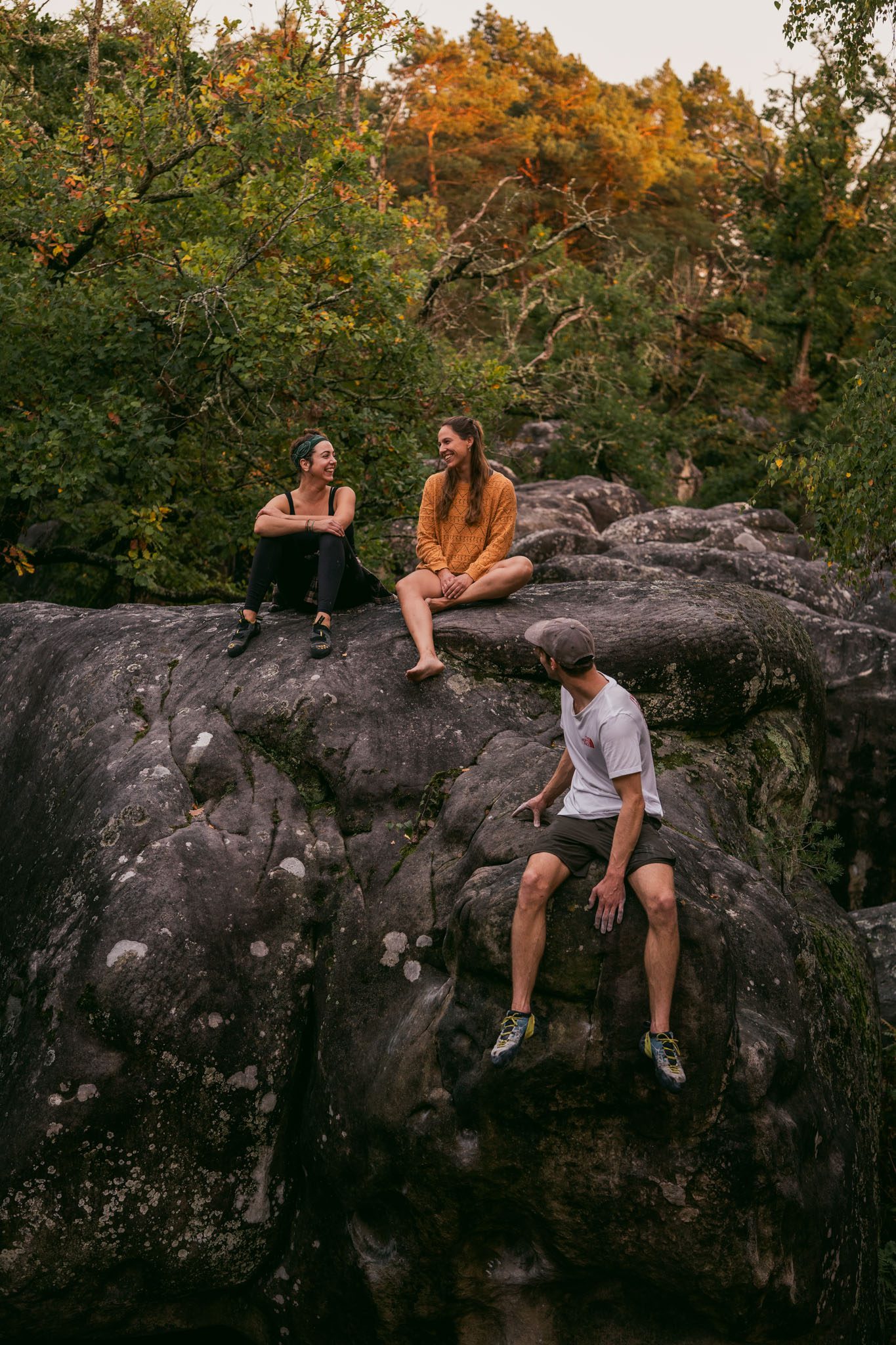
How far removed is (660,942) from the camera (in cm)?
491

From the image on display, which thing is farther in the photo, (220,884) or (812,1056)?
(220,884)

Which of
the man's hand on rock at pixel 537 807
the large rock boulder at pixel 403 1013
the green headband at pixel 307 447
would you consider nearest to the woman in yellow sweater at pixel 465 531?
the large rock boulder at pixel 403 1013

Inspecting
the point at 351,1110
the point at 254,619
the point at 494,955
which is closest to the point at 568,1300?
the point at 351,1110

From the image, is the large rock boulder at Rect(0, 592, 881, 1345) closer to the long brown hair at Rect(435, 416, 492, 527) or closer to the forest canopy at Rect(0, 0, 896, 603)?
the long brown hair at Rect(435, 416, 492, 527)

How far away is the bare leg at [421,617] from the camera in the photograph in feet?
23.2

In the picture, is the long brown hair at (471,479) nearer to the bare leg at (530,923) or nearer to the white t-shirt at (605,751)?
the white t-shirt at (605,751)

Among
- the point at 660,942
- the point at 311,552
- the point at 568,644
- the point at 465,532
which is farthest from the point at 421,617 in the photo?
the point at 660,942

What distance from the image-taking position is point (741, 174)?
32469 mm

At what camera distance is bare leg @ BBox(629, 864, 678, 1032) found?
488cm

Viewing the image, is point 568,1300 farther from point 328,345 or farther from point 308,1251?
point 328,345

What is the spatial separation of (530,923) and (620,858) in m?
0.47

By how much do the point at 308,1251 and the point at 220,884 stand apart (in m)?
1.89

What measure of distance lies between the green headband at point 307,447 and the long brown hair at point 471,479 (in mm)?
848

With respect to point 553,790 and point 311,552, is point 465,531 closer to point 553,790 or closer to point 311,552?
A: point 311,552
